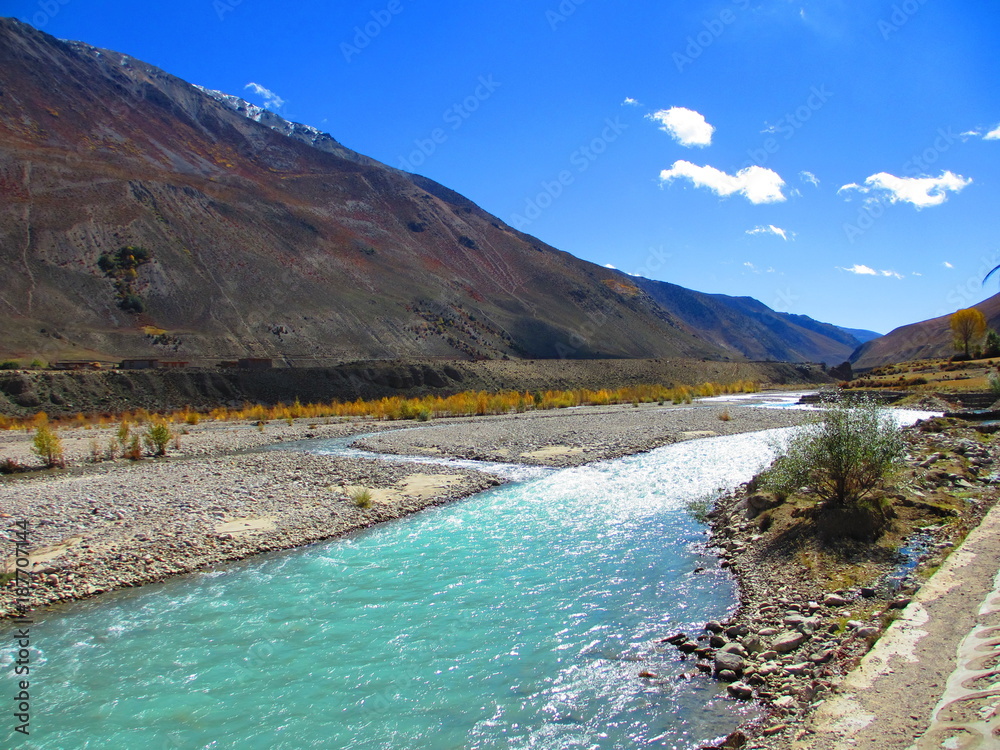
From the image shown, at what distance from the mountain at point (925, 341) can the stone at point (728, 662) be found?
456ft

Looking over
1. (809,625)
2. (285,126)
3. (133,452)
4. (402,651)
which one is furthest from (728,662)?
(285,126)

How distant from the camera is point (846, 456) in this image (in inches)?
402

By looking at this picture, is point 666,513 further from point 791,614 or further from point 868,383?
point 868,383

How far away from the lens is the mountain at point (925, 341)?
417 feet

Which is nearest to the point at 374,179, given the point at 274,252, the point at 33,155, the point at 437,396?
the point at 274,252

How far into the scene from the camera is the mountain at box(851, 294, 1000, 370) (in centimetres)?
12706

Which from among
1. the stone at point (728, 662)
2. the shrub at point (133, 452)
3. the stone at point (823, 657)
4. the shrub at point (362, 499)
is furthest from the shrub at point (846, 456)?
the shrub at point (133, 452)

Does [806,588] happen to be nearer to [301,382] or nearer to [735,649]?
[735,649]

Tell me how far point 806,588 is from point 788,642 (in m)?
1.86

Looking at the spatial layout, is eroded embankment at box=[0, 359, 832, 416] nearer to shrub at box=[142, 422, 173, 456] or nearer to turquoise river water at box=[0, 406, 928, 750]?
shrub at box=[142, 422, 173, 456]

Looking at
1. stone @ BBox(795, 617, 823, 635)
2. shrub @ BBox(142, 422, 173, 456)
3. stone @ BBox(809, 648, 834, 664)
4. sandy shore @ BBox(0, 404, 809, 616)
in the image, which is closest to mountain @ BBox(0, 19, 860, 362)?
shrub @ BBox(142, 422, 173, 456)

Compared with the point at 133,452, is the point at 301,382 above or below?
above

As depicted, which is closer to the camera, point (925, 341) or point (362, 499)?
point (362, 499)

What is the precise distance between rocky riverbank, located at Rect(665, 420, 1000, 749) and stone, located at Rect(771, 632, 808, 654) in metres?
0.01
